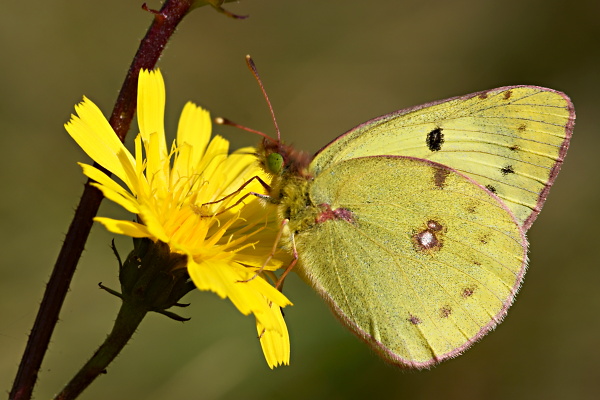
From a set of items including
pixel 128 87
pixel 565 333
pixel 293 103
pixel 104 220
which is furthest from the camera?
pixel 293 103

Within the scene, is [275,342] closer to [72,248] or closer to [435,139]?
[72,248]

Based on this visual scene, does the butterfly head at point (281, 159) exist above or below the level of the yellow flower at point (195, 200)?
above

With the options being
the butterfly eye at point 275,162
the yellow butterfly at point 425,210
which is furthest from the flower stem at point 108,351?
the butterfly eye at point 275,162

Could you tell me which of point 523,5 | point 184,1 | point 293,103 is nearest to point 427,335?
point 184,1

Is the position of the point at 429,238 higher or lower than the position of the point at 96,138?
higher

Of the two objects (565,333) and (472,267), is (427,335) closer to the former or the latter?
(472,267)

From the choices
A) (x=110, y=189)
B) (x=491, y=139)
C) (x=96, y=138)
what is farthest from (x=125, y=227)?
(x=491, y=139)

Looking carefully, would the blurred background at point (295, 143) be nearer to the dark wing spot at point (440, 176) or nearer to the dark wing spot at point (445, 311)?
the dark wing spot at point (445, 311)
